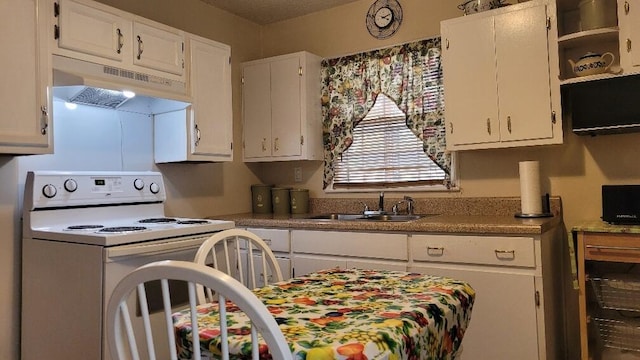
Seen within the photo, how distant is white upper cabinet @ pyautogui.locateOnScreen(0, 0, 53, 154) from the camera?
6.64 ft

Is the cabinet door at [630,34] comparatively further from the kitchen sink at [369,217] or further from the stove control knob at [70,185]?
the stove control knob at [70,185]

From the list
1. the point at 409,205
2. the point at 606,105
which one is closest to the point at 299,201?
the point at 409,205

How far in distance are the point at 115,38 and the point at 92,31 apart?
12cm

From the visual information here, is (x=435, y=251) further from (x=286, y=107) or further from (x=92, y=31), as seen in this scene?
(x=92, y=31)

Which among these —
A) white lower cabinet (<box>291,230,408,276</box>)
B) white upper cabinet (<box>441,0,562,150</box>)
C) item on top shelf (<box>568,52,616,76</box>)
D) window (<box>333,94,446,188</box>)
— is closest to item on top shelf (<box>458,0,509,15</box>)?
white upper cabinet (<box>441,0,562,150</box>)

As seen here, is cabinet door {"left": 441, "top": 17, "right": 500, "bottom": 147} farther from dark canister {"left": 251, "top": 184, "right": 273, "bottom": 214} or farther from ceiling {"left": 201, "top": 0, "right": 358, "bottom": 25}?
dark canister {"left": 251, "top": 184, "right": 273, "bottom": 214}

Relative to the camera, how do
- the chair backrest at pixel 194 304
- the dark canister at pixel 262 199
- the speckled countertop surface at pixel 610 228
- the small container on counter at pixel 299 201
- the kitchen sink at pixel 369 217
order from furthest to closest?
the dark canister at pixel 262 199, the small container on counter at pixel 299 201, the kitchen sink at pixel 369 217, the speckled countertop surface at pixel 610 228, the chair backrest at pixel 194 304

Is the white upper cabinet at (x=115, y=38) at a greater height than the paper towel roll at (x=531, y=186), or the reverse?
the white upper cabinet at (x=115, y=38)

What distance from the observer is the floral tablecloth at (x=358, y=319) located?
863mm

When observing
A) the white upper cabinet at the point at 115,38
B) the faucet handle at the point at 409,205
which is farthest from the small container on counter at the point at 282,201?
the white upper cabinet at the point at 115,38

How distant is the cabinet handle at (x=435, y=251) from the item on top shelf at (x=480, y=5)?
57.5 inches

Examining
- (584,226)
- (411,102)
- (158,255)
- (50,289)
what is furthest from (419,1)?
(50,289)

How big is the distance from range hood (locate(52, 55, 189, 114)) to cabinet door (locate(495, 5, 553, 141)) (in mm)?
1900

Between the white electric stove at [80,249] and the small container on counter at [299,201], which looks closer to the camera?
the white electric stove at [80,249]
